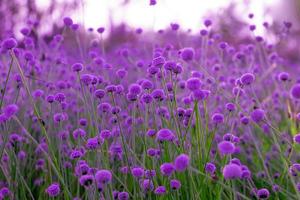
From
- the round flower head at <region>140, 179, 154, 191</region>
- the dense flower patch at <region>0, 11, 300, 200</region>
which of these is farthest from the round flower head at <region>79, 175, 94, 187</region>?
the round flower head at <region>140, 179, 154, 191</region>

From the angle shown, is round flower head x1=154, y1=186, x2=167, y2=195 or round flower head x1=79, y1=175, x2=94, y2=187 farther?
round flower head x1=154, y1=186, x2=167, y2=195

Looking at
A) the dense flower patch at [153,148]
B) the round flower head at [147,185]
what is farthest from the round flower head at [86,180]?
the round flower head at [147,185]

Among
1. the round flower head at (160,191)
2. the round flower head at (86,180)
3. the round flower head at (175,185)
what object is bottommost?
the round flower head at (160,191)

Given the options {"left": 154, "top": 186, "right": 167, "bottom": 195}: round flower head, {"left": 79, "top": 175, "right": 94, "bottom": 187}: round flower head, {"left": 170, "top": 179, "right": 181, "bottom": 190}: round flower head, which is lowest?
{"left": 154, "top": 186, "right": 167, "bottom": 195}: round flower head

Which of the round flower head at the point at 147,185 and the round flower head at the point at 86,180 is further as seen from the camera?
the round flower head at the point at 147,185

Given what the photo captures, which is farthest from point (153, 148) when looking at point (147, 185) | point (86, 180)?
point (86, 180)

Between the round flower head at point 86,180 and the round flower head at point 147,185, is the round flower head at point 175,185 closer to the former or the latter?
the round flower head at point 147,185

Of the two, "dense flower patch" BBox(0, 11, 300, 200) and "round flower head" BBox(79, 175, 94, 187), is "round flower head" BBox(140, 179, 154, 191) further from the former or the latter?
"round flower head" BBox(79, 175, 94, 187)

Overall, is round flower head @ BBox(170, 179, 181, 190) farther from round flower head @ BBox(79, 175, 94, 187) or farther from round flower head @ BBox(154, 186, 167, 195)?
round flower head @ BBox(79, 175, 94, 187)

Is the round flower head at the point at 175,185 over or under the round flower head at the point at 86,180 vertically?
under

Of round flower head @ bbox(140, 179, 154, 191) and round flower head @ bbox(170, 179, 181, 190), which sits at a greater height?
round flower head @ bbox(170, 179, 181, 190)

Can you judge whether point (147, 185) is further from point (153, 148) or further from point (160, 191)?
point (153, 148)
